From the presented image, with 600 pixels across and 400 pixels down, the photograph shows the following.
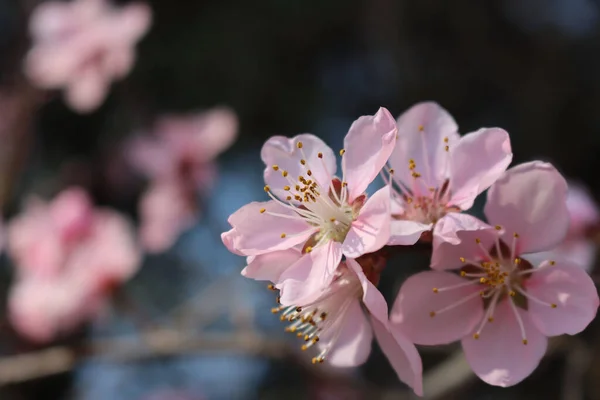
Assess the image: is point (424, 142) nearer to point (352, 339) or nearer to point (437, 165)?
point (437, 165)

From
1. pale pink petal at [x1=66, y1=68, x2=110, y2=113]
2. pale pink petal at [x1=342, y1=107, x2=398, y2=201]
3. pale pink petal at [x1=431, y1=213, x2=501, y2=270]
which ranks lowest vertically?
pale pink petal at [x1=66, y1=68, x2=110, y2=113]

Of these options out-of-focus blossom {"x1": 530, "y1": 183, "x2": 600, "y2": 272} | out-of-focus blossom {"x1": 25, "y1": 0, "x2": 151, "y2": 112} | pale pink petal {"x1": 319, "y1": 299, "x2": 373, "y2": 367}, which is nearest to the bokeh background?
out-of-focus blossom {"x1": 25, "y1": 0, "x2": 151, "y2": 112}

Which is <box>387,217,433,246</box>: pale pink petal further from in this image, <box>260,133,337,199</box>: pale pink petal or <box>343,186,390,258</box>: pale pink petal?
<box>260,133,337,199</box>: pale pink petal

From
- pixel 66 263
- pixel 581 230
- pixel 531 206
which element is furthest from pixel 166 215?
pixel 531 206

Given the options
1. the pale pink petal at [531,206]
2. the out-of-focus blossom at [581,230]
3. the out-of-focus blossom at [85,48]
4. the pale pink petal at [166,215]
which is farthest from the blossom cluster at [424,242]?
the out-of-focus blossom at [85,48]

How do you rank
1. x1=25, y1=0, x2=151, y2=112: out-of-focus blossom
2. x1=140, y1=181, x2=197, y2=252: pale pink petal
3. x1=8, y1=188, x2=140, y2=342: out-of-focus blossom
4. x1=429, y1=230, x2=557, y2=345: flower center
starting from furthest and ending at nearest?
1. x1=25, y1=0, x2=151, y2=112: out-of-focus blossom
2. x1=140, y1=181, x2=197, y2=252: pale pink petal
3. x1=8, y1=188, x2=140, y2=342: out-of-focus blossom
4. x1=429, y1=230, x2=557, y2=345: flower center

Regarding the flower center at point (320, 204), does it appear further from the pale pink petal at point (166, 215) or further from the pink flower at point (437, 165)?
the pale pink petal at point (166, 215)
